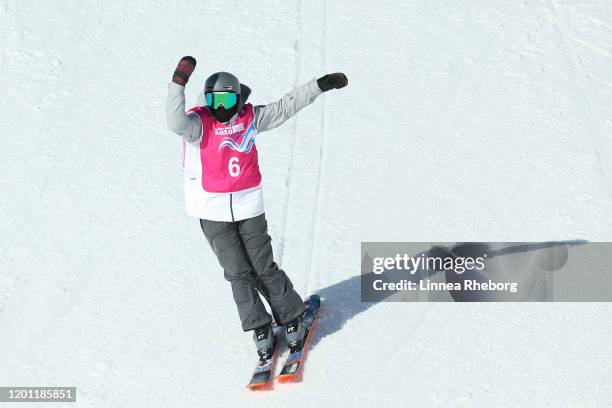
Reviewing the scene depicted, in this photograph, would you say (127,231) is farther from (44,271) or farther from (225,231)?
(225,231)

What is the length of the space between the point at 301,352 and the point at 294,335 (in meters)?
0.12

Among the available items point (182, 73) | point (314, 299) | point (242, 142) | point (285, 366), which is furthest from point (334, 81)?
point (285, 366)

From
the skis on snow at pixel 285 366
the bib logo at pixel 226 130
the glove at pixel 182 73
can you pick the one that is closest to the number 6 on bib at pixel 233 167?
the bib logo at pixel 226 130

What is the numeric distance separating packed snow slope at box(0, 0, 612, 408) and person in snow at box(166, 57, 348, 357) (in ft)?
1.18

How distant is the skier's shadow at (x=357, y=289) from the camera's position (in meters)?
6.86

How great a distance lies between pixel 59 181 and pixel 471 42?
458 cm

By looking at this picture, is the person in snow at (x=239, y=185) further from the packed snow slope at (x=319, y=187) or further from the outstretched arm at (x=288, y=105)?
the packed snow slope at (x=319, y=187)

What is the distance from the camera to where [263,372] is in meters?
6.32

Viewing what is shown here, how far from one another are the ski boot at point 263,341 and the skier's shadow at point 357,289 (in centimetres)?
31

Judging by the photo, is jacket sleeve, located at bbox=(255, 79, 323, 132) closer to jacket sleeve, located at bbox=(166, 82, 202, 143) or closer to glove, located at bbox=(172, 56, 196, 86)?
jacket sleeve, located at bbox=(166, 82, 202, 143)

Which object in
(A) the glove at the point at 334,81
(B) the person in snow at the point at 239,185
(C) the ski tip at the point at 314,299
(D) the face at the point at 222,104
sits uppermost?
(A) the glove at the point at 334,81

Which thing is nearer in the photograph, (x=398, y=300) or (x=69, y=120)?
(x=398, y=300)

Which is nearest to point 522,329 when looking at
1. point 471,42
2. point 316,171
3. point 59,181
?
Answer: point 316,171

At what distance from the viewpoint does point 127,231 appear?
8039mm
